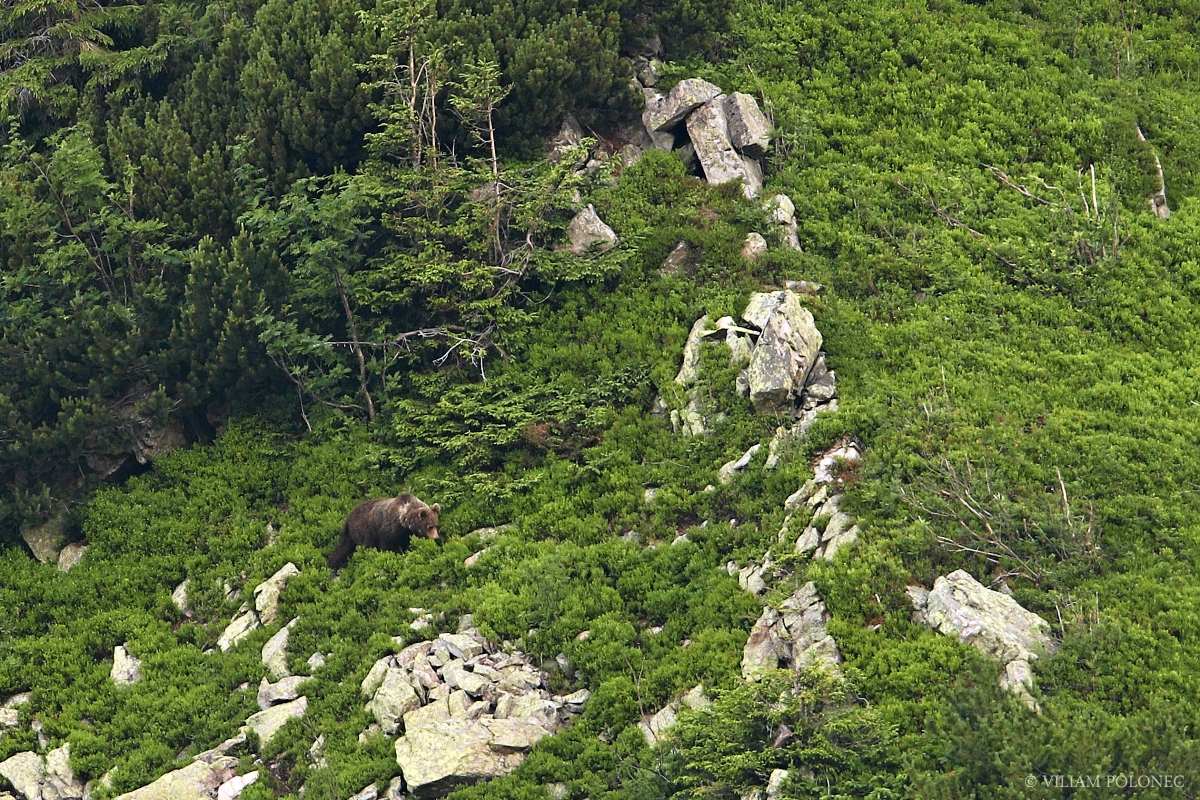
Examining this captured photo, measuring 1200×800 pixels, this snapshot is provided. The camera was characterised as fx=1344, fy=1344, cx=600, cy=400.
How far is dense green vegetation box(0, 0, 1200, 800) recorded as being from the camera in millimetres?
15094

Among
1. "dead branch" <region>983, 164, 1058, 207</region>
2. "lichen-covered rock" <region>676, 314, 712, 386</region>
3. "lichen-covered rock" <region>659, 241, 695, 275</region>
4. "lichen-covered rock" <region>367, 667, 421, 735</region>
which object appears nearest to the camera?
"lichen-covered rock" <region>367, 667, 421, 735</region>

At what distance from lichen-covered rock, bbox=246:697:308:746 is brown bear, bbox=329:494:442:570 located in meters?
2.91

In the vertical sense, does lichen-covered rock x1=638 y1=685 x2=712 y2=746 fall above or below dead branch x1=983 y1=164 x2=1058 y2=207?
above

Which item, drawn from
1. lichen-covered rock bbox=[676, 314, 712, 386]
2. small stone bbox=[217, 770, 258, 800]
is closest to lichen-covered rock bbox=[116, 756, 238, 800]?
small stone bbox=[217, 770, 258, 800]

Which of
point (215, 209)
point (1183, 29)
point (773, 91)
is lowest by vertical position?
point (1183, 29)

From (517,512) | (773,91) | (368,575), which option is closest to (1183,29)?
(773,91)

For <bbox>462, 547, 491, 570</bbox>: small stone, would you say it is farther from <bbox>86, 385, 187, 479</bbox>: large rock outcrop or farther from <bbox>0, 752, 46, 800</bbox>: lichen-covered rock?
<bbox>86, 385, 187, 479</bbox>: large rock outcrop

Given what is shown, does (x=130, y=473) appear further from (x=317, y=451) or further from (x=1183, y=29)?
(x=1183, y=29)

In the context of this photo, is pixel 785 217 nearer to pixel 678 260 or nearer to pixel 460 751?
pixel 678 260

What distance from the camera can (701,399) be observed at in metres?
20.0

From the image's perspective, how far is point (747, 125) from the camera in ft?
82.0

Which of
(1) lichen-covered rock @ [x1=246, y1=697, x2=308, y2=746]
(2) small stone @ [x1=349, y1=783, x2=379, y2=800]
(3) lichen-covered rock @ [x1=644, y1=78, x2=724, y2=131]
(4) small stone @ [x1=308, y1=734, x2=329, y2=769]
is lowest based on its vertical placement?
(1) lichen-covered rock @ [x1=246, y1=697, x2=308, y2=746]

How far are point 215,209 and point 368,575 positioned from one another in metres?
7.67

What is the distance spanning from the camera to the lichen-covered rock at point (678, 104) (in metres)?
25.3
